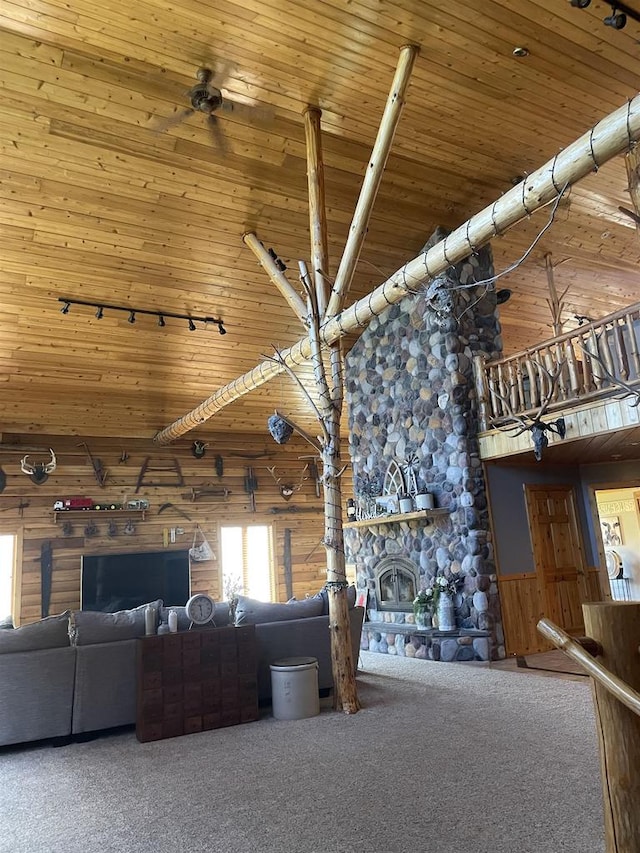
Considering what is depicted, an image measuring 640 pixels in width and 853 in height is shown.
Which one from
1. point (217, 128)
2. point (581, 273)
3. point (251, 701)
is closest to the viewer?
point (251, 701)

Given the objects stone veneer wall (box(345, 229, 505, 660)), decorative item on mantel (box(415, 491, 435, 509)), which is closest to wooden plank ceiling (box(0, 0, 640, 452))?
stone veneer wall (box(345, 229, 505, 660))

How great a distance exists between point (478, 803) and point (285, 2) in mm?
5885

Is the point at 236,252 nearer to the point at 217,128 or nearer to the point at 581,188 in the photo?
the point at 217,128

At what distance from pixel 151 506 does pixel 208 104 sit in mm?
7140

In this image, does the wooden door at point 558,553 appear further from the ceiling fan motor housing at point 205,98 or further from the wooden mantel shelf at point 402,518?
the ceiling fan motor housing at point 205,98

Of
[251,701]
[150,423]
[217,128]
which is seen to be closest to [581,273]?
[217,128]

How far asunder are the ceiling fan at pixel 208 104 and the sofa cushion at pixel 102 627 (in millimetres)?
4273

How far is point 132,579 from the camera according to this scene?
1038cm

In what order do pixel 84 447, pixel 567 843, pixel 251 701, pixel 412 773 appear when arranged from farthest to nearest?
pixel 84 447 < pixel 251 701 < pixel 412 773 < pixel 567 843

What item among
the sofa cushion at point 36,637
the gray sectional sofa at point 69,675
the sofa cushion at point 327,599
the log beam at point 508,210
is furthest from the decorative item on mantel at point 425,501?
the sofa cushion at point 36,637

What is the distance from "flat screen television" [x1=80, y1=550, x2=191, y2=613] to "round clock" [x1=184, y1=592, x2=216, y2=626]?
5.42 metres

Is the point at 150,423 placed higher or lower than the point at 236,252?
lower

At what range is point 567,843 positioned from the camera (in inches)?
108

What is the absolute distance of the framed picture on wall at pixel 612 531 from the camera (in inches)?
467
